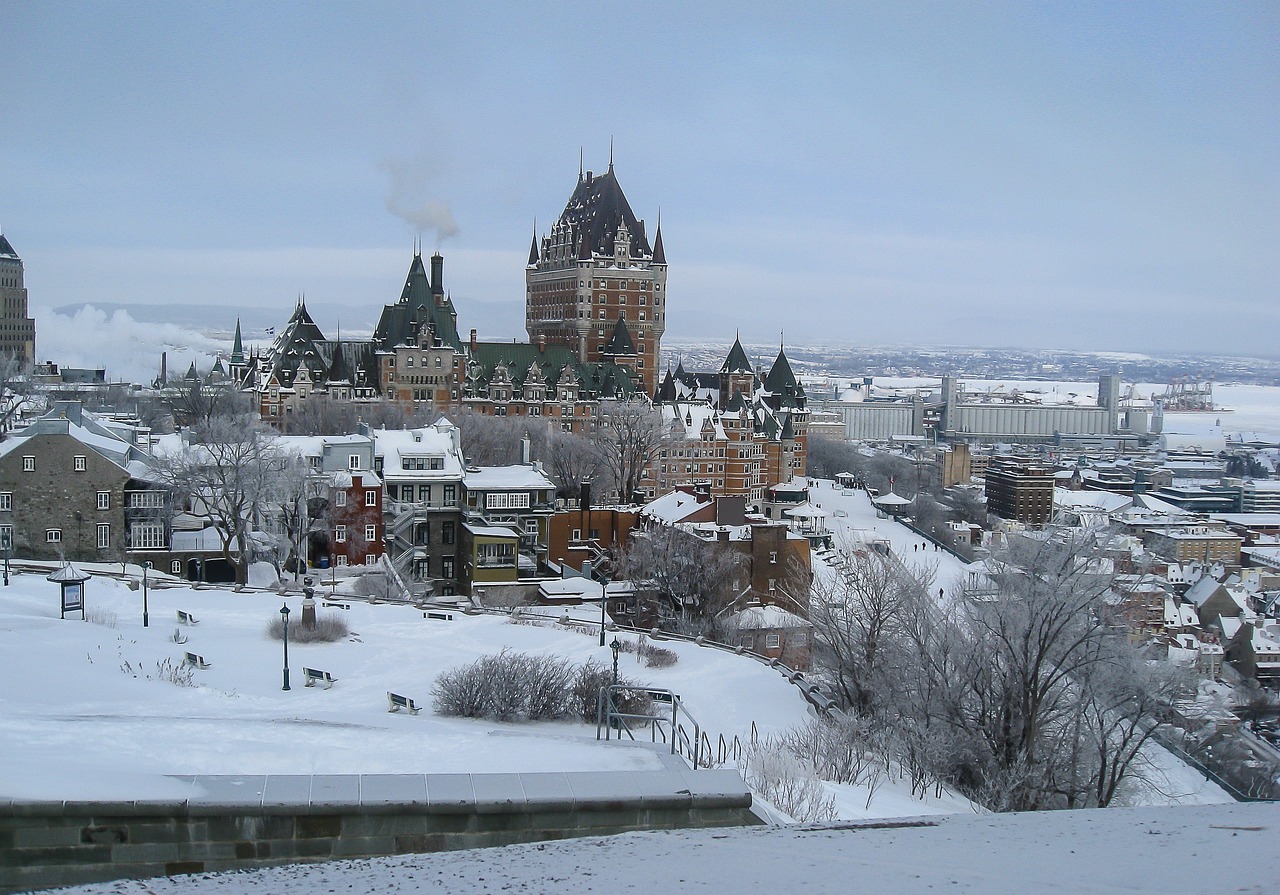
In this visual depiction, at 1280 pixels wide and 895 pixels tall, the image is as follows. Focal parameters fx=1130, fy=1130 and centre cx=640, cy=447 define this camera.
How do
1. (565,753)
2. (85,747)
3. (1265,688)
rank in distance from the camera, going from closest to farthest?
(85,747) < (565,753) < (1265,688)

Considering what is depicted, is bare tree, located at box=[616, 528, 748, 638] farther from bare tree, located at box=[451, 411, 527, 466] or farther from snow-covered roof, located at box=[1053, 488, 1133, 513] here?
snow-covered roof, located at box=[1053, 488, 1133, 513]

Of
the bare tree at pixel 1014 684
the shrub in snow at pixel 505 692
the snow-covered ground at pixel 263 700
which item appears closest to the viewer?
the snow-covered ground at pixel 263 700

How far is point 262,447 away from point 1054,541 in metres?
20.5

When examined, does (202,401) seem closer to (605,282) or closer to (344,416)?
(344,416)

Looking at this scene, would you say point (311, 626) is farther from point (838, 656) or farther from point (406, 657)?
point (838, 656)

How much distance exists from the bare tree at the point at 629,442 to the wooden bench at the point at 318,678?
3499cm

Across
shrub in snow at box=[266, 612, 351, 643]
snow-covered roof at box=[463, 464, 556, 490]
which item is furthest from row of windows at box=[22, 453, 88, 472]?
shrub in snow at box=[266, 612, 351, 643]

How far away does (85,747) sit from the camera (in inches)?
313

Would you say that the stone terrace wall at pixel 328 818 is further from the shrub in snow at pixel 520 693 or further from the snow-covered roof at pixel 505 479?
the snow-covered roof at pixel 505 479

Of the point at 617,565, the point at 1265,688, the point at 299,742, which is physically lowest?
the point at 1265,688

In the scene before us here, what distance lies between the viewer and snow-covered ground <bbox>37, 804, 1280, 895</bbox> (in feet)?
16.8

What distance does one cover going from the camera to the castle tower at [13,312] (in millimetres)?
52719

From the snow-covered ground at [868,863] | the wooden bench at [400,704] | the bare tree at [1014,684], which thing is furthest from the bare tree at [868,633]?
the snow-covered ground at [868,863]

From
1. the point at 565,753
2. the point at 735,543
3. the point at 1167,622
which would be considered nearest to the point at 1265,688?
the point at 1167,622
